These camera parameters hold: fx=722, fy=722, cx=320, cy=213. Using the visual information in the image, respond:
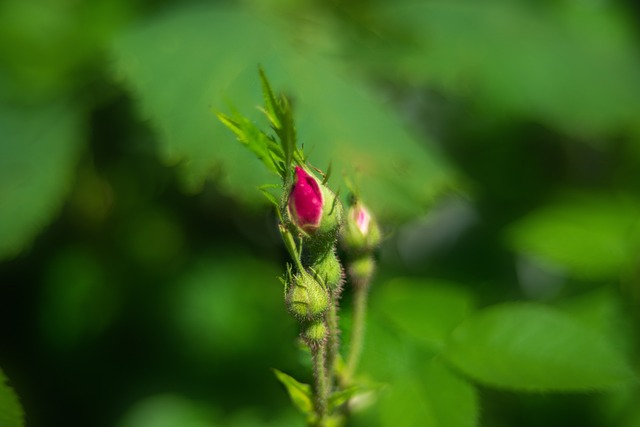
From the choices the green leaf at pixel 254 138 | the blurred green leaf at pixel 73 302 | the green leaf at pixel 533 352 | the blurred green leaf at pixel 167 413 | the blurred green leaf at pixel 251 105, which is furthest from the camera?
the blurred green leaf at pixel 73 302

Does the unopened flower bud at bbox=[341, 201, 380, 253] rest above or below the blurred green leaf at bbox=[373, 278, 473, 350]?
above

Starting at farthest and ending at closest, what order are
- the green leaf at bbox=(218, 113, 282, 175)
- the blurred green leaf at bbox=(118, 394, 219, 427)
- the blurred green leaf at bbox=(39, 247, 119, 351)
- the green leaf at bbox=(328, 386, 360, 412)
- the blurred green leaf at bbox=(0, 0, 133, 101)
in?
the blurred green leaf at bbox=(0, 0, 133, 101)
the blurred green leaf at bbox=(39, 247, 119, 351)
the blurred green leaf at bbox=(118, 394, 219, 427)
the green leaf at bbox=(328, 386, 360, 412)
the green leaf at bbox=(218, 113, 282, 175)

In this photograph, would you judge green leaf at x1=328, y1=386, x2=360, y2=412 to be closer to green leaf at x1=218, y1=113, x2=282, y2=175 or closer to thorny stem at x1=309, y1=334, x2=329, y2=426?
thorny stem at x1=309, y1=334, x2=329, y2=426

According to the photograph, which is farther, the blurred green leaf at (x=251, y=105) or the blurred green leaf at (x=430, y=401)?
the blurred green leaf at (x=251, y=105)

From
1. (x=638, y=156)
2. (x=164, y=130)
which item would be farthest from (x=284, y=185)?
(x=638, y=156)

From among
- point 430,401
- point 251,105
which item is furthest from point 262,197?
point 430,401

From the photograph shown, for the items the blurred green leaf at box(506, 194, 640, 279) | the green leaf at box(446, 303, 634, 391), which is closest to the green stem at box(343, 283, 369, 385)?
the green leaf at box(446, 303, 634, 391)

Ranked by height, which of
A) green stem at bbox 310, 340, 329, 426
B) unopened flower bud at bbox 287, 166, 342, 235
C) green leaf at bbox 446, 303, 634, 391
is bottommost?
green leaf at bbox 446, 303, 634, 391

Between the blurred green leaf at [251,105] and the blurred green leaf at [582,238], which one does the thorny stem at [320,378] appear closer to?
the blurred green leaf at [251,105]

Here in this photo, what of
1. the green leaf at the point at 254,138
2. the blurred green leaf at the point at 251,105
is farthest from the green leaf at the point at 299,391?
the blurred green leaf at the point at 251,105
